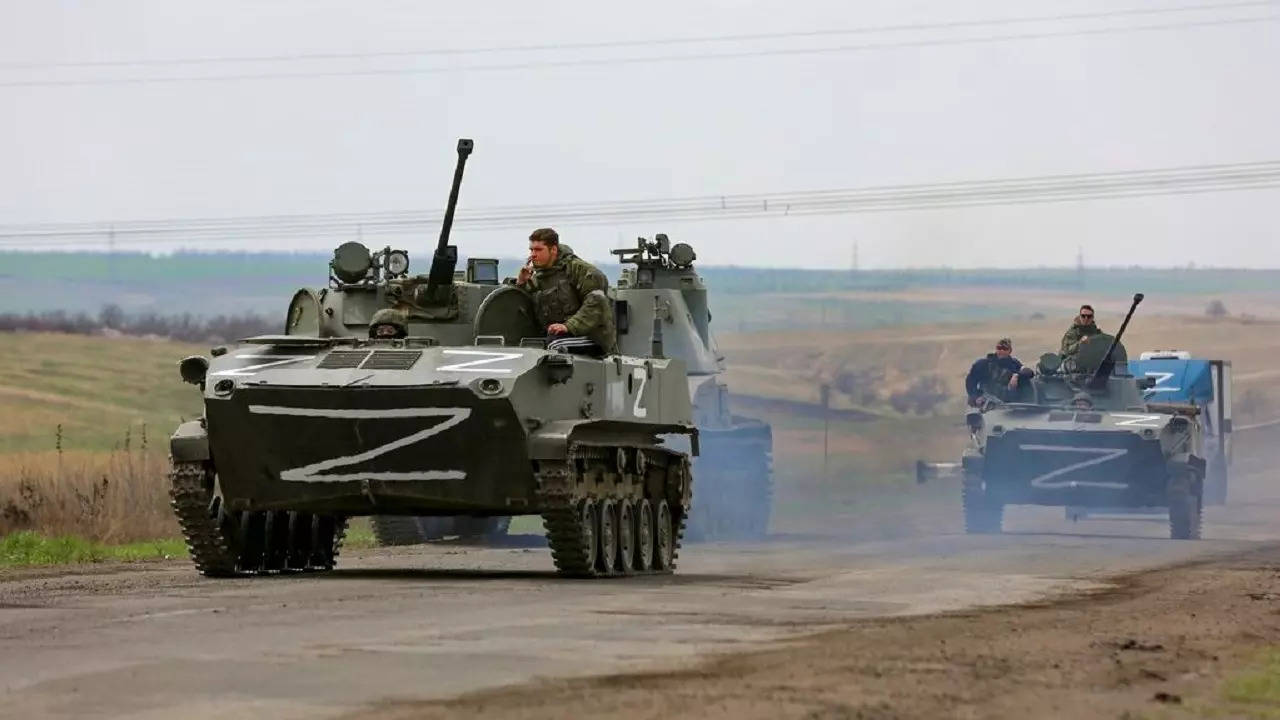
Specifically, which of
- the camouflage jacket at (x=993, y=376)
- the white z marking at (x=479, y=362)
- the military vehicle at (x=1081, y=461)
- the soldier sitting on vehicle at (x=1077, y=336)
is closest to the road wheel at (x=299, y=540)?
the white z marking at (x=479, y=362)

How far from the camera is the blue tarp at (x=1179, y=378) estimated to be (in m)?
51.1

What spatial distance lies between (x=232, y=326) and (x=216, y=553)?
42.2 metres

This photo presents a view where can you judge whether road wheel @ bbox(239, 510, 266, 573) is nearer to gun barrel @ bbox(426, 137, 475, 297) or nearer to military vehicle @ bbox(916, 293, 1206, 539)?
gun barrel @ bbox(426, 137, 475, 297)

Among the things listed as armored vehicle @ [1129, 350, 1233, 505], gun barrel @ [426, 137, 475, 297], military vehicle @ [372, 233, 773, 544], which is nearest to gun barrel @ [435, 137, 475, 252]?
gun barrel @ [426, 137, 475, 297]

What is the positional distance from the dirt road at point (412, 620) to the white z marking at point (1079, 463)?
627 cm

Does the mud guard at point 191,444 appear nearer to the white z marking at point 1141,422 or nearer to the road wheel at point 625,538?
the road wheel at point 625,538

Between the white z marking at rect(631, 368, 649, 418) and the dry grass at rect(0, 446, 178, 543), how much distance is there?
7.84 m

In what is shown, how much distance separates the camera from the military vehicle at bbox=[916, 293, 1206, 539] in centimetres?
3469

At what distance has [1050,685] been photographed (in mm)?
12430

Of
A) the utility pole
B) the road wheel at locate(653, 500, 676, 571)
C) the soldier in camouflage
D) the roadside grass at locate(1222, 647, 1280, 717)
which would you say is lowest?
the utility pole

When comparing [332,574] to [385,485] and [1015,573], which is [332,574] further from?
[1015,573]

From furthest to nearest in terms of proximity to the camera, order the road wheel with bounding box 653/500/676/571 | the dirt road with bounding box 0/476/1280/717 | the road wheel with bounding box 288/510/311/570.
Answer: the road wheel with bounding box 653/500/676/571
the road wheel with bounding box 288/510/311/570
the dirt road with bounding box 0/476/1280/717

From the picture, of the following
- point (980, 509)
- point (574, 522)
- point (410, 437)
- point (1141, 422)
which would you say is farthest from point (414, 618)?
point (980, 509)

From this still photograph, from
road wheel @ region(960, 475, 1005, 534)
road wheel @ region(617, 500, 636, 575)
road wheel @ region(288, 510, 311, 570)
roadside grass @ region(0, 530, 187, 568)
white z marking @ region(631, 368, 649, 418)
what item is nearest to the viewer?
road wheel @ region(617, 500, 636, 575)
